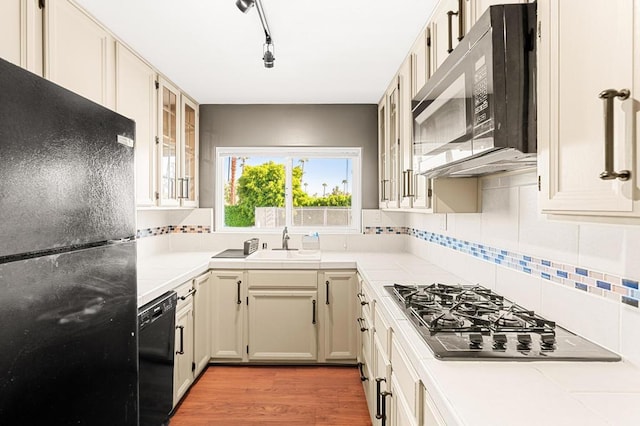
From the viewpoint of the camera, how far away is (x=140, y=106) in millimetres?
2572

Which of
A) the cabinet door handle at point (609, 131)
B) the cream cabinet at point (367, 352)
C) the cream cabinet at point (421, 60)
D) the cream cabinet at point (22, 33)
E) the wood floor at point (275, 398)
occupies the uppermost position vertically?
the cream cabinet at point (421, 60)

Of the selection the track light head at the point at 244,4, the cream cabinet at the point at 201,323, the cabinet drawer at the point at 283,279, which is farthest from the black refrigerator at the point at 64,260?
the cabinet drawer at the point at 283,279

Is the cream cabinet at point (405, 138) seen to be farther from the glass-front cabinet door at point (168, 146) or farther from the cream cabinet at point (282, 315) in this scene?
the glass-front cabinet door at point (168, 146)

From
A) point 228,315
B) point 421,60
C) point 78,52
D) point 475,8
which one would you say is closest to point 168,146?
point 78,52

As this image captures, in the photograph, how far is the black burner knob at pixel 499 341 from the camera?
3.80ft

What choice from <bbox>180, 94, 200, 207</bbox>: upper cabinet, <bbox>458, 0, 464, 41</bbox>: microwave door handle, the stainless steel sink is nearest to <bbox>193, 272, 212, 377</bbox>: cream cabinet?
the stainless steel sink

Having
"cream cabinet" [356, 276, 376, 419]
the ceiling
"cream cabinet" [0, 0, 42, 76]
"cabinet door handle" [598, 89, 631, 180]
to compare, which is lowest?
"cream cabinet" [356, 276, 376, 419]

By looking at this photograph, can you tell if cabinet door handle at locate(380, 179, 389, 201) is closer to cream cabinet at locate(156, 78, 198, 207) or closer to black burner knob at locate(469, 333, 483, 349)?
cream cabinet at locate(156, 78, 198, 207)

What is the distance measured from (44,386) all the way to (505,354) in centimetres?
118

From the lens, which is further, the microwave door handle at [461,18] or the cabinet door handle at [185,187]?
the cabinet door handle at [185,187]

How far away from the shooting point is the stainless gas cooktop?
3.63ft

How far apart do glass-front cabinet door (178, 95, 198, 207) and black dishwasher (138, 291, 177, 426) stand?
4.27 ft

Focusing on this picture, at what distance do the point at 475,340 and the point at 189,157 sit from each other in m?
2.99

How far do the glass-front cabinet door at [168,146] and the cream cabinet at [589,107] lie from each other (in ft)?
8.30
